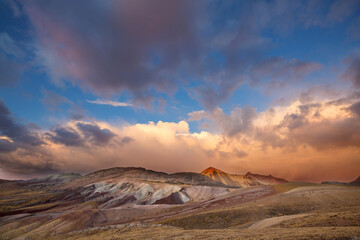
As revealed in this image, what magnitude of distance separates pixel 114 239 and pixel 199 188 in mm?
123860

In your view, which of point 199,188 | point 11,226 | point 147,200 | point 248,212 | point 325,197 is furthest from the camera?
point 199,188

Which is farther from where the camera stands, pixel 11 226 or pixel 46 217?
pixel 46 217

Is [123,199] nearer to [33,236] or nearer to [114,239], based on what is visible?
[33,236]

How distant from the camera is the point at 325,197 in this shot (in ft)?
199

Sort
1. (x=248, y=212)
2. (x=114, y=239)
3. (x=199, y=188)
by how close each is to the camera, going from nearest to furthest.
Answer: (x=114, y=239) → (x=248, y=212) → (x=199, y=188)

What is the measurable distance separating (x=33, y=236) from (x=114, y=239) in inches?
1989

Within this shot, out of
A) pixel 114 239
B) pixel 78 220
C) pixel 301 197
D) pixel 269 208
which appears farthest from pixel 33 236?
pixel 301 197

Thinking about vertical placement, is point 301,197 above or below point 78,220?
above

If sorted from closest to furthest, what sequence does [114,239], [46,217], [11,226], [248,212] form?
1. [114,239]
2. [248,212]
3. [11,226]
4. [46,217]

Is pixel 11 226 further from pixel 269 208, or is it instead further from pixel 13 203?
pixel 13 203

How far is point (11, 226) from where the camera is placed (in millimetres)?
80250

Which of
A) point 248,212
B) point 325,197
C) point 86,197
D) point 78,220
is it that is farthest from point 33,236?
point 86,197

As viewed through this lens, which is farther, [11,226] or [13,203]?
[13,203]

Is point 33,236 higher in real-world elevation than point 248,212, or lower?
lower
